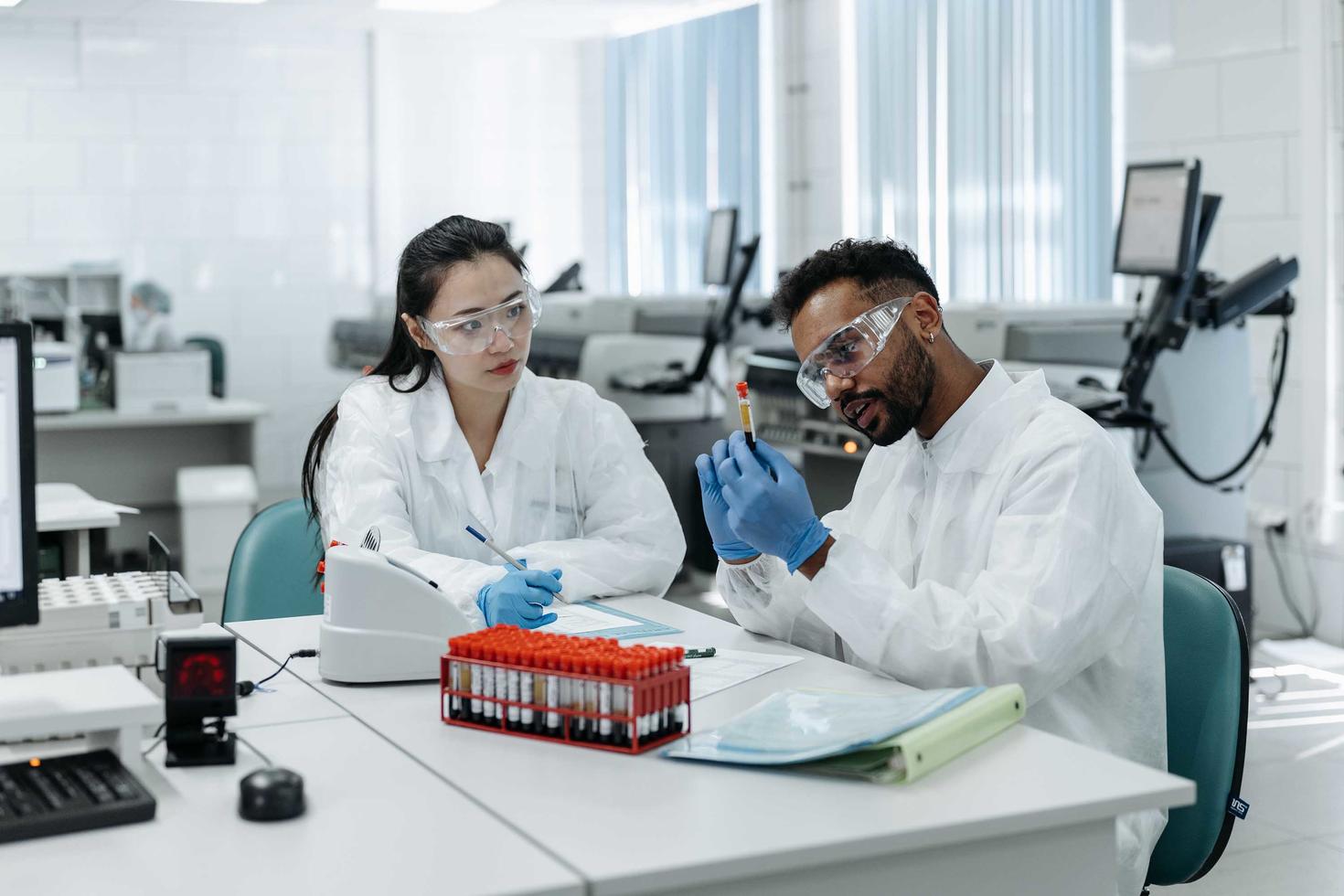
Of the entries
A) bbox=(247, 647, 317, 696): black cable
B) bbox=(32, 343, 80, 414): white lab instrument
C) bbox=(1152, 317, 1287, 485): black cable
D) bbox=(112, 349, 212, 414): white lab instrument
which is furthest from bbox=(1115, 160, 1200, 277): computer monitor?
bbox=(32, 343, 80, 414): white lab instrument

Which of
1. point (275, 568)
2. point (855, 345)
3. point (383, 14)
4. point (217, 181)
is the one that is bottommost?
point (275, 568)

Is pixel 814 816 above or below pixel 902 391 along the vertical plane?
below

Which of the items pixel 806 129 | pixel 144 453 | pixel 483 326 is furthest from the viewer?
pixel 806 129

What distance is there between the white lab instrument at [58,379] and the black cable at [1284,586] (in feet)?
12.8

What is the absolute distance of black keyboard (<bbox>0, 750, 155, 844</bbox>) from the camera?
45.8 inches

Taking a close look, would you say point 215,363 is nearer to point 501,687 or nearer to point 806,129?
point 806,129

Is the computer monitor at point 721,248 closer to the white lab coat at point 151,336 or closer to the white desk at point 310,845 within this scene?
the white lab coat at point 151,336

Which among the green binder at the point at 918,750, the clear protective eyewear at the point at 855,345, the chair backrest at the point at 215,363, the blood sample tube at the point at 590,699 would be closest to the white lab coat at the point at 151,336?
the chair backrest at the point at 215,363

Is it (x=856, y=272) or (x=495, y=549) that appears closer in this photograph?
(x=856, y=272)

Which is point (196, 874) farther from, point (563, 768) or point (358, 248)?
point (358, 248)

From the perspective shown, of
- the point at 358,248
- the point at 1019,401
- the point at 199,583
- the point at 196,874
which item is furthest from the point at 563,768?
the point at 358,248

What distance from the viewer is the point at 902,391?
178cm

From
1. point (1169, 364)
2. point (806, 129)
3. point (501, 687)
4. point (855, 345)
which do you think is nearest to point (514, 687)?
point (501, 687)

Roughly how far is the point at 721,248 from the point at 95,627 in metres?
3.58
